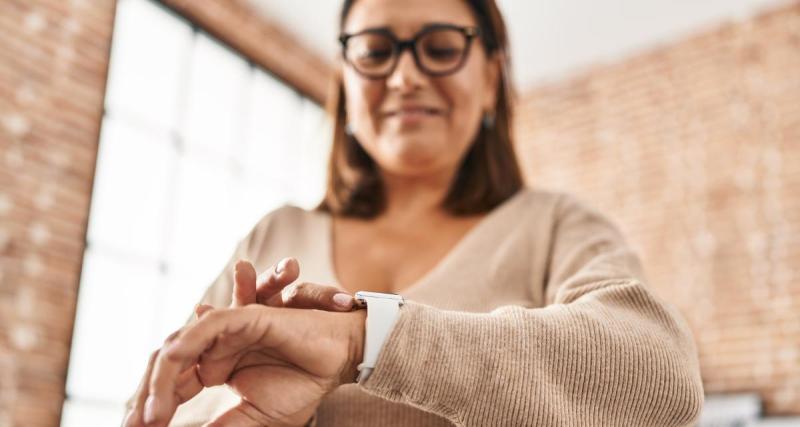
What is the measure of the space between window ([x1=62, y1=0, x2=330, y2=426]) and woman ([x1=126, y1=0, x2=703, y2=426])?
1703 mm

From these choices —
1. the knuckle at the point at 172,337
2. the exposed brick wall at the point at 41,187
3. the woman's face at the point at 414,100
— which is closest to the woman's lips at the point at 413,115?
the woman's face at the point at 414,100

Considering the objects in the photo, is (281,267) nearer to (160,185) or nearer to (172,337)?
(172,337)

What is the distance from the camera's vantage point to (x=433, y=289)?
0.86 metres

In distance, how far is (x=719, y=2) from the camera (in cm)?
403

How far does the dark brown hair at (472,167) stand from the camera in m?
1.04

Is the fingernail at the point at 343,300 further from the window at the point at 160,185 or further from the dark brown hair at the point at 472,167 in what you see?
the window at the point at 160,185

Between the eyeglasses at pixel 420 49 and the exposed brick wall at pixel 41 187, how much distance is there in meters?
2.25

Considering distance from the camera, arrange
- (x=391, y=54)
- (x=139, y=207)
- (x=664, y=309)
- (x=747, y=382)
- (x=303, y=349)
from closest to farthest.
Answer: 1. (x=303, y=349)
2. (x=664, y=309)
3. (x=391, y=54)
4. (x=139, y=207)
5. (x=747, y=382)

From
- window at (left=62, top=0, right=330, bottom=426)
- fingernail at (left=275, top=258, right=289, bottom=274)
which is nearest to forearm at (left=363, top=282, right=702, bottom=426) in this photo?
fingernail at (left=275, top=258, right=289, bottom=274)

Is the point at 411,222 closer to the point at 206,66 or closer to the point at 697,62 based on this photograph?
the point at 206,66

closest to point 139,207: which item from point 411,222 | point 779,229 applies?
point 411,222

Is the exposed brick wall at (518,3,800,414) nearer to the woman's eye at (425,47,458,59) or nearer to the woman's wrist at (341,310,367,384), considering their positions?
the woman's eye at (425,47,458,59)

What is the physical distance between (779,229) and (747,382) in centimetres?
79

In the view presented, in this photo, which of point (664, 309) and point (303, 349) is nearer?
point (303, 349)
